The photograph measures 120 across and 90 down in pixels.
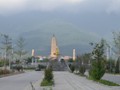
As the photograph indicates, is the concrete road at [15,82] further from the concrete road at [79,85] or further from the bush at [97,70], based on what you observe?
the bush at [97,70]

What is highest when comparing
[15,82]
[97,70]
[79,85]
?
[97,70]

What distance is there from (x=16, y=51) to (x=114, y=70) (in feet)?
155

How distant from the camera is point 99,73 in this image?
39.5m

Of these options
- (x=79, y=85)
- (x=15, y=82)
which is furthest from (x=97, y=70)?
(x=15, y=82)

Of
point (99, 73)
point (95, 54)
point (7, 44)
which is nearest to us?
point (99, 73)

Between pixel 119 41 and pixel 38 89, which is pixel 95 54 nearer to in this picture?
pixel 38 89

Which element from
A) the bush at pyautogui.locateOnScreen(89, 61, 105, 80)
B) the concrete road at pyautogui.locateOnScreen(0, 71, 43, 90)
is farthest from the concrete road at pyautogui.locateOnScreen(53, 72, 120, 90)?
the concrete road at pyautogui.locateOnScreen(0, 71, 43, 90)

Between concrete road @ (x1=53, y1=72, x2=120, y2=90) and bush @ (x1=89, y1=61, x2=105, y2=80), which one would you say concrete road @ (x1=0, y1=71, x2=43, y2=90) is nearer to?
concrete road @ (x1=53, y1=72, x2=120, y2=90)

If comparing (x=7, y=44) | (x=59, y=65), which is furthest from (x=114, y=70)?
(x=59, y=65)

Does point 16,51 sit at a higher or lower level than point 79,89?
higher

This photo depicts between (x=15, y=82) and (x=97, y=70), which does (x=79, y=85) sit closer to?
(x=97, y=70)

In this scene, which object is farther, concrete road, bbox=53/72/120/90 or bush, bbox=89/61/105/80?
bush, bbox=89/61/105/80

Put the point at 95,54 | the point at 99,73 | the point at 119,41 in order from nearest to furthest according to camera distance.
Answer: the point at 99,73 → the point at 95,54 → the point at 119,41

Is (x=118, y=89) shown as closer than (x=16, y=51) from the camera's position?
Yes
